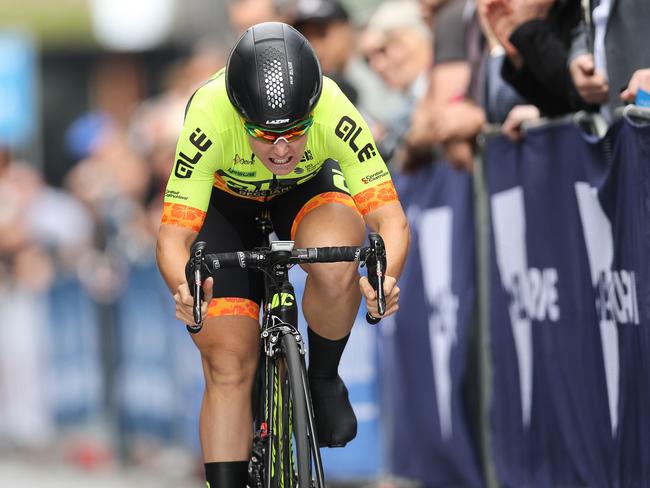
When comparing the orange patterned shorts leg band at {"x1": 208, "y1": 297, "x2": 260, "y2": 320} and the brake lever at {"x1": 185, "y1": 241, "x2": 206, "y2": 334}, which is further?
the orange patterned shorts leg band at {"x1": 208, "y1": 297, "x2": 260, "y2": 320}

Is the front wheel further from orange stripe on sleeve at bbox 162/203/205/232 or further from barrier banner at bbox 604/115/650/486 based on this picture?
barrier banner at bbox 604/115/650/486

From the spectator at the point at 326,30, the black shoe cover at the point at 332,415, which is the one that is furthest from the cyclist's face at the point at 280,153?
the spectator at the point at 326,30

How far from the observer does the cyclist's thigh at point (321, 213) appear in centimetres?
577

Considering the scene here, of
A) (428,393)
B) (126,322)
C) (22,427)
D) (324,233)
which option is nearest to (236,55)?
(324,233)

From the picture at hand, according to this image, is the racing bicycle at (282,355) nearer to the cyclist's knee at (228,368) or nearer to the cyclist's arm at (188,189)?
the cyclist's knee at (228,368)

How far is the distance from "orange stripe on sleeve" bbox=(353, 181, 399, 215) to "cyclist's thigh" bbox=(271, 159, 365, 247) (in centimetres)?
25

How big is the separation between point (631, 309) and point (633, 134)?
71cm

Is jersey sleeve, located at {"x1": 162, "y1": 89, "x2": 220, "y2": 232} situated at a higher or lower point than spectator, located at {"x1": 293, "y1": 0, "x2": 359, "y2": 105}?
lower

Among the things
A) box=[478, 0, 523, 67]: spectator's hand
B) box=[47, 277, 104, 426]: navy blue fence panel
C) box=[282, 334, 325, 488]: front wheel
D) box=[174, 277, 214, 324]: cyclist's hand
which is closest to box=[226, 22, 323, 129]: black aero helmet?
box=[174, 277, 214, 324]: cyclist's hand

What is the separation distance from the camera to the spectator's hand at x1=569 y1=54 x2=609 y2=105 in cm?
626

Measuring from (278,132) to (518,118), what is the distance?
7.87ft

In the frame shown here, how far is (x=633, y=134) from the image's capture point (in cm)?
569

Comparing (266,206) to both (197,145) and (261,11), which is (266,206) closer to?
(197,145)

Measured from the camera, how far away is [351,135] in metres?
5.54
